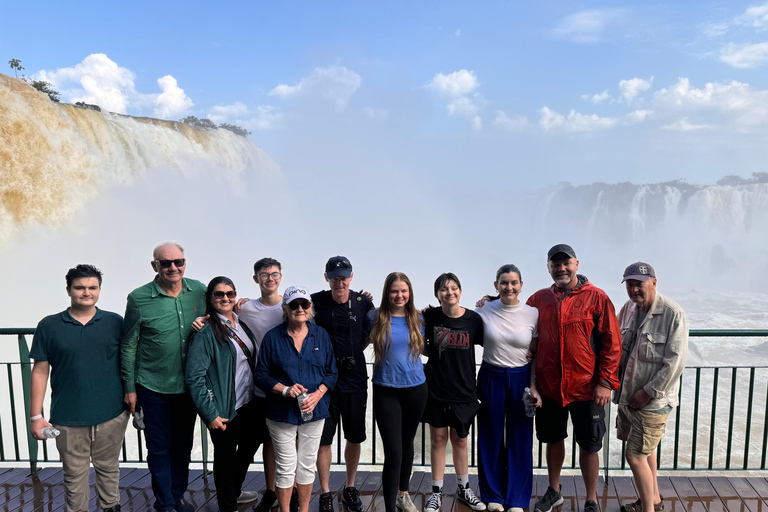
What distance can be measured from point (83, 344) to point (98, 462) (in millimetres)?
766

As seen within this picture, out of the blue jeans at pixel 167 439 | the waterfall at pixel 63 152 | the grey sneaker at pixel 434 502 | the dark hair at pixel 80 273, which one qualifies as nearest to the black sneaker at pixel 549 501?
the grey sneaker at pixel 434 502

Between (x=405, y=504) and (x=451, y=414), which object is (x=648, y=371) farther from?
(x=405, y=504)

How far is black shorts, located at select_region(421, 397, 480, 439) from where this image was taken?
3223 mm

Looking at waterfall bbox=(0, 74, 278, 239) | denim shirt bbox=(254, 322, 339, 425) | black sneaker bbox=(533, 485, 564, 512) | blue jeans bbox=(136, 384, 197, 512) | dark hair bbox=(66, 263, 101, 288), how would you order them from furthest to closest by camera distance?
waterfall bbox=(0, 74, 278, 239) → black sneaker bbox=(533, 485, 564, 512) → blue jeans bbox=(136, 384, 197, 512) → denim shirt bbox=(254, 322, 339, 425) → dark hair bbox=(66, 263, 101, 288)

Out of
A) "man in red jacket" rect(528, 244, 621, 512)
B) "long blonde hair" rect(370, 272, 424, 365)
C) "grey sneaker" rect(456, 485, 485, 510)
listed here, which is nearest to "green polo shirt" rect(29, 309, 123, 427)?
"long blonde hair" rect(370, 272, 424, 365)

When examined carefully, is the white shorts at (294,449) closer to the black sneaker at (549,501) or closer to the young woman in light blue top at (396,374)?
the young woman in light blue top at (396,374)

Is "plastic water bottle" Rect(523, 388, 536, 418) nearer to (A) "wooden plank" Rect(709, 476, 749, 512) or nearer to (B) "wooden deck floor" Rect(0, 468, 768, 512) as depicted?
(B) "wooden deck floor" Rect(0, 468, 768, 512)

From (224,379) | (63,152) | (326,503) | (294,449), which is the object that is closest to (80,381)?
(224,379)

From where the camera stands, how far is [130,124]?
2438 cm

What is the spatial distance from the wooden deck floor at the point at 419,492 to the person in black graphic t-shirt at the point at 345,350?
0.51 m

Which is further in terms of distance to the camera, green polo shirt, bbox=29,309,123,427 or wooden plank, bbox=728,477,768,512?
wooden plank, bbox=728,477,768,512

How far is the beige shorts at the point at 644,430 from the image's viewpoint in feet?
10.0

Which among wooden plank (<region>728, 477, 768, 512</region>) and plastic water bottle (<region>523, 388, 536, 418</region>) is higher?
plastic water bottle (<region>523, 388, 536, 418</region>)

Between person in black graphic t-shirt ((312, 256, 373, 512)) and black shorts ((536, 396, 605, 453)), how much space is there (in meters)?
1.16
